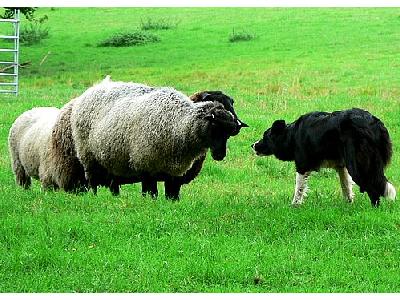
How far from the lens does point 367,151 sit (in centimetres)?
996

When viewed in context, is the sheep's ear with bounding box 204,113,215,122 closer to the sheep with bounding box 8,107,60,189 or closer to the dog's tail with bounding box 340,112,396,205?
the dog's tail with bounding box 340,112,396,205

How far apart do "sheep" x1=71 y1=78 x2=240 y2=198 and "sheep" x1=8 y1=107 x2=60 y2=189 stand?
2.66 ft

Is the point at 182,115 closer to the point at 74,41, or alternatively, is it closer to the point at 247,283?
the point at 247,283

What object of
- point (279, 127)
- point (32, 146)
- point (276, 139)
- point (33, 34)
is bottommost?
point (33, 34)

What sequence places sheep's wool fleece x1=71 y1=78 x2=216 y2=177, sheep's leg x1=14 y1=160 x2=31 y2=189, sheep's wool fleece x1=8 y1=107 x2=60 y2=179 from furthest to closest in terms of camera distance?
sheep's leg x1=14 y1=160 x2=31 y2=189 < sheep's wool fleece x1=8 y1=107 x2=60 y2=179 < sheep's wool fleece x1=71 y1=78 x2=216 y2=177

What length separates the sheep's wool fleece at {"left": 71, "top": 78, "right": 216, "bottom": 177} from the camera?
34.7ft

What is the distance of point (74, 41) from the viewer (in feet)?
122

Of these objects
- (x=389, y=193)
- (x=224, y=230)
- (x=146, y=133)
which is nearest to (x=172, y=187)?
(x=146, y=133)

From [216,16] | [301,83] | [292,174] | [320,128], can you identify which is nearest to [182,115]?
[320,128]

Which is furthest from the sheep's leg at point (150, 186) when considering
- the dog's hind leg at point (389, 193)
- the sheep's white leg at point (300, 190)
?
the dog's hind leg at point (389, 193)

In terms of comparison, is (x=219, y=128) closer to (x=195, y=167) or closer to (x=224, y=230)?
(x=195, y=167)

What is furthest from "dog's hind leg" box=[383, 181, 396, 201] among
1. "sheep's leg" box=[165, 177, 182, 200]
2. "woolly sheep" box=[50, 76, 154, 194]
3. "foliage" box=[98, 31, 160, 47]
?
"foliage" box=[98, 31, 160, 47]

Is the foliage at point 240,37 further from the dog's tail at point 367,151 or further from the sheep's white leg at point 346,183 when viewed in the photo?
the dog's tail at point 367,151

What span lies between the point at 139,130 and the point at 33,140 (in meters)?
2.59
